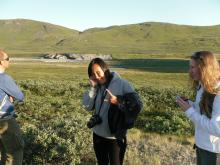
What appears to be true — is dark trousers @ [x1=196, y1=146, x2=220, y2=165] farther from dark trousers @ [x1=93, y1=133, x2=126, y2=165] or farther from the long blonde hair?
dark trousers @ [x1=93, y1=133, x2=126, y2=165]

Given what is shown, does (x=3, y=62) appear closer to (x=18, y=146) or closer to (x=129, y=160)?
(x=18, y=146)

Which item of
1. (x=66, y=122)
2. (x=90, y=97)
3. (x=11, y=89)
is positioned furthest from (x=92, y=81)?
(x=66, y=122)

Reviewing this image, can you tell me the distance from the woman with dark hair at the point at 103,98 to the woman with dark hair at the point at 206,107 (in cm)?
92

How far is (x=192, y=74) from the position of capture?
3916 mm

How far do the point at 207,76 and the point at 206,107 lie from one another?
268 mm

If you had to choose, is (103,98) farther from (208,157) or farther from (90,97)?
(208,157)

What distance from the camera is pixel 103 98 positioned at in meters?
4.69

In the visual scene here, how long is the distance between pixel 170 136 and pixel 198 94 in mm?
6516

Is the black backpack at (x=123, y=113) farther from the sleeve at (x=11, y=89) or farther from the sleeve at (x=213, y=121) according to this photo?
the sleeve at (x=11, y=89)

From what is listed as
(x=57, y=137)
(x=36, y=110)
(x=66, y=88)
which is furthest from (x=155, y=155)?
(x=66, y=88)

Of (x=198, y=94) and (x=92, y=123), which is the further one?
(x=92, y=123)

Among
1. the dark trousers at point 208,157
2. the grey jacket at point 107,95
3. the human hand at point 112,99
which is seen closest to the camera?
the dark trousers at point 208,157

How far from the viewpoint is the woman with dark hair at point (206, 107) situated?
362cm

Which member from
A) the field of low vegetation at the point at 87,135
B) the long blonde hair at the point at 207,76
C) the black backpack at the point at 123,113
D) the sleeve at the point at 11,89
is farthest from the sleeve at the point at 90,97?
the field of low vegetation at the point at 87,135
